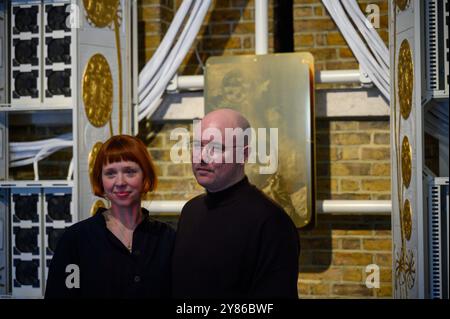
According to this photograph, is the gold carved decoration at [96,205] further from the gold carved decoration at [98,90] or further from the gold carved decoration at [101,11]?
the gold carved decoration at [101,11]

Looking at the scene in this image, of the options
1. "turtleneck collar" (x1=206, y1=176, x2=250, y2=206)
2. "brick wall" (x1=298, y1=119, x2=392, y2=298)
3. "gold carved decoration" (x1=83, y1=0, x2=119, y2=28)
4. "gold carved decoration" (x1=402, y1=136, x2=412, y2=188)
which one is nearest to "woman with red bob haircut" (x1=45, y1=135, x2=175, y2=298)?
"turtleneck collar" (x1=206, y1=176, x2=250, y2=206)

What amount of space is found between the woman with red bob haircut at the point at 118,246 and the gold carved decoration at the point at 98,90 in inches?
41.1

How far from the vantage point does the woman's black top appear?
2.06 meters

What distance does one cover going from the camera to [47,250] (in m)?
3.27

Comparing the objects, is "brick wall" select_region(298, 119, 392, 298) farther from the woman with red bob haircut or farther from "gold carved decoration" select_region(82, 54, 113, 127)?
the woman with red bob haircut

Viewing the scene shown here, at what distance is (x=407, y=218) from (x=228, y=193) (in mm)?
1019

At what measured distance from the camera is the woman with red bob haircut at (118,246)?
6.78ft

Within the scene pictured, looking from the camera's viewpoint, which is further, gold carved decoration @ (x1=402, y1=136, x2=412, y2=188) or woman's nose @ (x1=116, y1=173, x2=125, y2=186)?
gold carved decoration @ (x1=402, y1=136, x2=412, y2=188)

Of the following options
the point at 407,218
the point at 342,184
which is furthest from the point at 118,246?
the point at 342,184

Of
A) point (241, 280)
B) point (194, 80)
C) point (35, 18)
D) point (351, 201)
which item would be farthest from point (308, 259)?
point (35, 18)

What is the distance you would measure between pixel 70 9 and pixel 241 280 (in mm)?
1766

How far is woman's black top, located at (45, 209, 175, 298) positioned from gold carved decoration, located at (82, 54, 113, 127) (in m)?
1.14

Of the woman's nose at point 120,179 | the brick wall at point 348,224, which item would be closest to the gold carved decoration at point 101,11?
the brick wall at point 348,224

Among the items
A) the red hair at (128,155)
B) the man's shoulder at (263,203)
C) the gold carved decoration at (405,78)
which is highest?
the gold carved decoration at (405,78)
